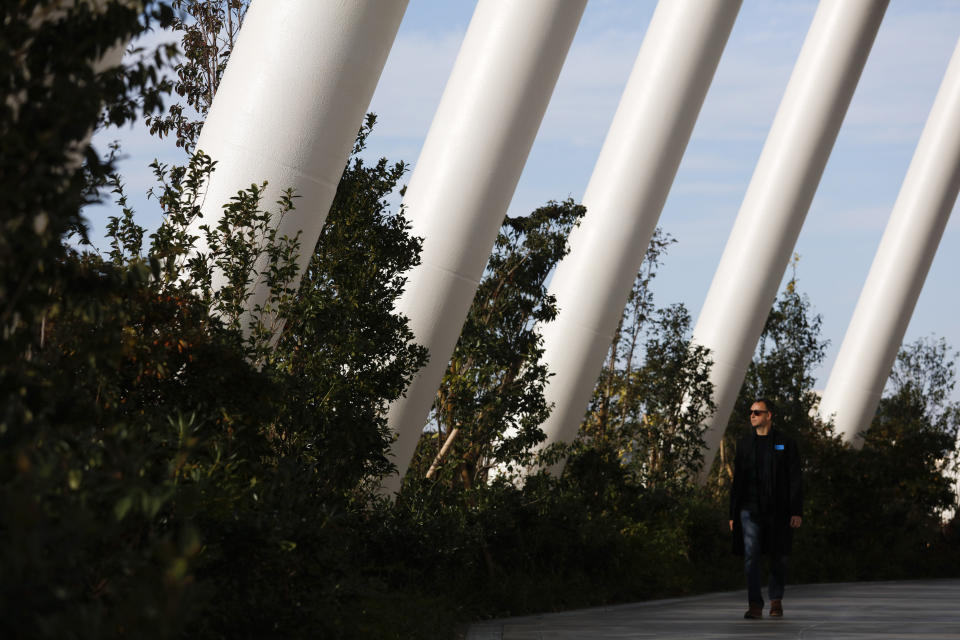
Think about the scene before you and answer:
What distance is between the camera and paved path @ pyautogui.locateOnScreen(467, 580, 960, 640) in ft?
39.3

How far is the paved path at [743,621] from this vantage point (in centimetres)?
1198

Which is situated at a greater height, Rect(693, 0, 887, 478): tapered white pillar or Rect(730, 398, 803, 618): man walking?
Rect(693, 0, 887, 478): tapered white pillar

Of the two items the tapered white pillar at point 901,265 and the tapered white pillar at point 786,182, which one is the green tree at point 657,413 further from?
the tapered white pillar at point 901,265

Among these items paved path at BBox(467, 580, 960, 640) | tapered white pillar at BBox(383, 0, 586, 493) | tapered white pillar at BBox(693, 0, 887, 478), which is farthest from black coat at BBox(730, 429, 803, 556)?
tapered white pillar at BBox(693, 0, 887, 478)

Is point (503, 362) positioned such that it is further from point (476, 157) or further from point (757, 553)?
point (757, 553)

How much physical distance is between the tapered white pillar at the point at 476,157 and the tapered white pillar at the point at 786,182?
12558mm

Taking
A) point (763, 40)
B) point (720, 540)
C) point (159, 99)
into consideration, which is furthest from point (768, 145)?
point (159, 99)

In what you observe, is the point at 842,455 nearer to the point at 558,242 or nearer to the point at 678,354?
the point at 678,354

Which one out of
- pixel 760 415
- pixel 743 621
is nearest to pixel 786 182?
pixel 760 415

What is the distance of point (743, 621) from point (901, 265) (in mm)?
23908

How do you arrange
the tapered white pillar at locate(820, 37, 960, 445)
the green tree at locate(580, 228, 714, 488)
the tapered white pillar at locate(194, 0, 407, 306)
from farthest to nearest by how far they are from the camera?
the tapered white pillar at locate(820, 37, 960, 445) < the green tree at locate(580, 228, 714, 488) < the tapered white pillar at locate(194, 0, 407, 306)

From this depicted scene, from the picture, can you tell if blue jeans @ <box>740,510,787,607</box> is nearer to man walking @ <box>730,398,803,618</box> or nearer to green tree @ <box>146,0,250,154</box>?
man walking @ <box>730,398,803,618</box>

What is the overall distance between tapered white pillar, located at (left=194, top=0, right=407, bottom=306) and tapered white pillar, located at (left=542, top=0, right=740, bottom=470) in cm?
969

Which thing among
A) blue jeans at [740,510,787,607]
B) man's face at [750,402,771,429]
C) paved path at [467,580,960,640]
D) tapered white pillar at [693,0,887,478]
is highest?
tapered white pillar at [693,0,887,478]
